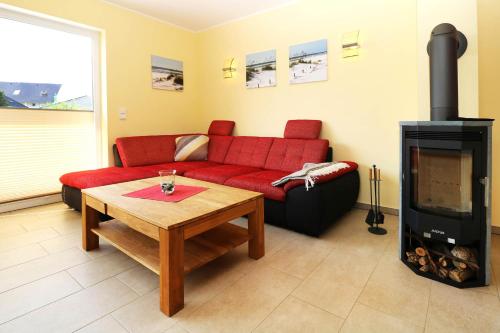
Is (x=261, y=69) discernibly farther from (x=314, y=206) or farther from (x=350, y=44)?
(x=314, y=206)

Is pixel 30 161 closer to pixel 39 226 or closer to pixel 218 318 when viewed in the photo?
pixel 39 226

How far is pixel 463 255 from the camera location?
1678 mm

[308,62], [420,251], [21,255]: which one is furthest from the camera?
[308,62]

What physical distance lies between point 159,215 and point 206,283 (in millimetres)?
542

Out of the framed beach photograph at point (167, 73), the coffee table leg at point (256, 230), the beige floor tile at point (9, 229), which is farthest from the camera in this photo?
the framed beach photograph at point (167, 73)

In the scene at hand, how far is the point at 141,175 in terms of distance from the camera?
2998 mm

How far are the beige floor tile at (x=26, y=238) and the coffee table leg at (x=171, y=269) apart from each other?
1.60m

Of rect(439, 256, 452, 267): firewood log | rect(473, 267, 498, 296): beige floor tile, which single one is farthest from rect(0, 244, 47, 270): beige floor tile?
rect(473, 267, 498, 296): beige floor tile

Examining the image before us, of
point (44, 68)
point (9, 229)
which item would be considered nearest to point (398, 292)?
point (9, 229)

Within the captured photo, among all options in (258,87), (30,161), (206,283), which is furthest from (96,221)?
(258,87)

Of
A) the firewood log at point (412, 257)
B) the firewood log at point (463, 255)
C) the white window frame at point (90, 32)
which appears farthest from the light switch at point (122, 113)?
the firewood log at point (463, 255)

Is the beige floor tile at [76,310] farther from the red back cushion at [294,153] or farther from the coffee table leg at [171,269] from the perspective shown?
the red back cushion at [294,153]

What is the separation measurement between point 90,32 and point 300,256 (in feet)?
12.1

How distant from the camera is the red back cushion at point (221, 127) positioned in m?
4.14
